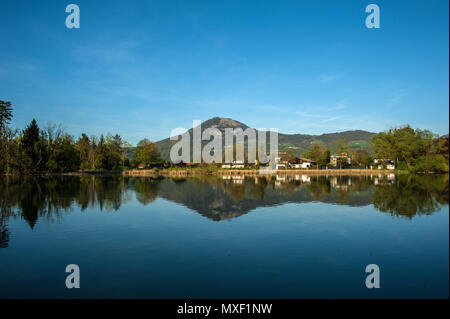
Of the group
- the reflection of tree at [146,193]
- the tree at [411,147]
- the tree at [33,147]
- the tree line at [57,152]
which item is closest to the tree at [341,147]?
the tree at [411,147]

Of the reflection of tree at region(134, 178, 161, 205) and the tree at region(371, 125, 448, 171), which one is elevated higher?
the tree at region(371, 125, 448, 171)

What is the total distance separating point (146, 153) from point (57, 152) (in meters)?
34.1

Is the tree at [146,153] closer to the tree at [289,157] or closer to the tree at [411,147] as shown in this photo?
the tree at [289,157]

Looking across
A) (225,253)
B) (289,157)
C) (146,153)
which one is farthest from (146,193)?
(289,157)

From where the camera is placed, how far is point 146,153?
117 m

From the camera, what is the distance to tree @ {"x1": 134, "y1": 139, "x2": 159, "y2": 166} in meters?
117

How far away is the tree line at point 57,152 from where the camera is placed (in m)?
75.4

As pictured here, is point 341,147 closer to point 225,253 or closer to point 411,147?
point 411,147

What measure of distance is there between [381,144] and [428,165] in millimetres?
24011
